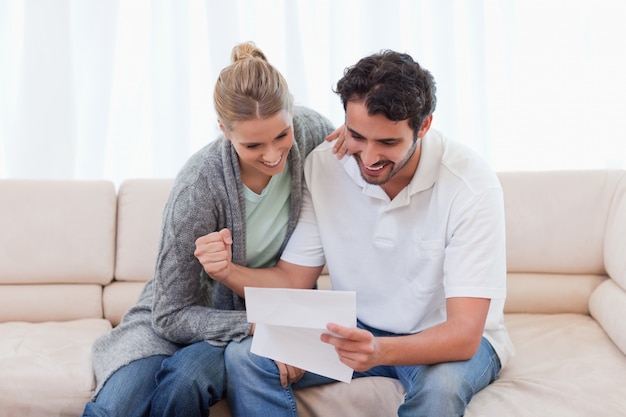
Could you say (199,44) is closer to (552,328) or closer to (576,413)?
(552,328)

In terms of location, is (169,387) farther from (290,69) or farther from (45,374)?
(290,69)

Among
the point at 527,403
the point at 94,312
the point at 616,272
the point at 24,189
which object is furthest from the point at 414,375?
the point at 24,189

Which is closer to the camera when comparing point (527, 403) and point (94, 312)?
point (527, 403)

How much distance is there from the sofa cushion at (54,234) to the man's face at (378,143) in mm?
1046

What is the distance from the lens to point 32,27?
2.67 metres

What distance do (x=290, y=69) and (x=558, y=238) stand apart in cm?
117

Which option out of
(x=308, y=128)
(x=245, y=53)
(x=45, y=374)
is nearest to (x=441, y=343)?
(x=308, y=128)

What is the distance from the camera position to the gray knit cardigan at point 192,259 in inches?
67.5

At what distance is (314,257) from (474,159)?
481mm

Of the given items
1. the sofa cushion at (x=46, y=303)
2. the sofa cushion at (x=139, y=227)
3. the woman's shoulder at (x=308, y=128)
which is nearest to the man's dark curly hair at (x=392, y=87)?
the woman's shoulder at (x=308, y=128)

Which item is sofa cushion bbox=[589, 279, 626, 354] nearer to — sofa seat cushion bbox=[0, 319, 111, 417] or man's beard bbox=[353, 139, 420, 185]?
man's beard bbox=[353, 139, 420, 185]

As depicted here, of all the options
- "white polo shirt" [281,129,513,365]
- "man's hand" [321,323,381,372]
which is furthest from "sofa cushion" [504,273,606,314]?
"man's hand" [321,323,381,372]

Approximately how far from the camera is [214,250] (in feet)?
5.41

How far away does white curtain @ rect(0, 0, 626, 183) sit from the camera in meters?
2.69
